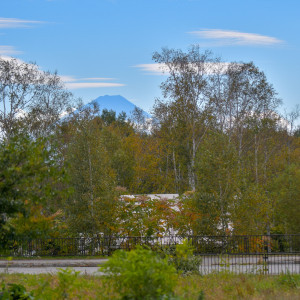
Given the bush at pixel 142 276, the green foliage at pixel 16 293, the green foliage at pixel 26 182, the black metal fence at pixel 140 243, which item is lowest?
the black metal fence at pixel 140 243

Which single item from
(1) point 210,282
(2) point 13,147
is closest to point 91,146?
(1) point 210,282

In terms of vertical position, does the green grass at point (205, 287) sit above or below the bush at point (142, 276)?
below

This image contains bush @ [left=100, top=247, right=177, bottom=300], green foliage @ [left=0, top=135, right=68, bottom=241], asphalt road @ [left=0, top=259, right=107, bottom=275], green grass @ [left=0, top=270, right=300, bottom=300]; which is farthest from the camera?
asphalt road @ [left=0, top=259, right=107, bottom=275]

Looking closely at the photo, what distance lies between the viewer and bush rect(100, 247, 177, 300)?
7.77 metres

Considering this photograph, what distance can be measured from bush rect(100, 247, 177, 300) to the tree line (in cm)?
231

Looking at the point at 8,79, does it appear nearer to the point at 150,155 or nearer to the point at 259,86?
the point at 150,155

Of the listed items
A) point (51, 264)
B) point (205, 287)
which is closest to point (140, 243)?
point (51, 264)

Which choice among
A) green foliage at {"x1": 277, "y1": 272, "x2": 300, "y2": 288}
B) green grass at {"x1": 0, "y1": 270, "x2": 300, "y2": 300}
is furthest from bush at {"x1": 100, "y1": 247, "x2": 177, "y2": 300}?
green foliage at {"x1": 277, "y1": 272, "x2": 300, "y2": 288}

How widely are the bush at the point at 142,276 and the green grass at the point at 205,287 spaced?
0.70 meters

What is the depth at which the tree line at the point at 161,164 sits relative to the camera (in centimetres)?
959

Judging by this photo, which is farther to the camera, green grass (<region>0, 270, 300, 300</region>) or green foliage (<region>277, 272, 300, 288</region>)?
green foliage (<region>277, 272, 300, 288</region>)

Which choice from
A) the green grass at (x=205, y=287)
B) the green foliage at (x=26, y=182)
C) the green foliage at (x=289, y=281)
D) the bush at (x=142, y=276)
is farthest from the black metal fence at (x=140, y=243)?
the bush at (x=142, y=276)

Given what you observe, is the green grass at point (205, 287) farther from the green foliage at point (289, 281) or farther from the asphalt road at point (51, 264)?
the asphalt road at point (51, 264)

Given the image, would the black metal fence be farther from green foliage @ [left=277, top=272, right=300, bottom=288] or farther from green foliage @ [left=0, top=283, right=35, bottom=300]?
green foliage @ [left=0, top=283, right=35, bottom=300]
